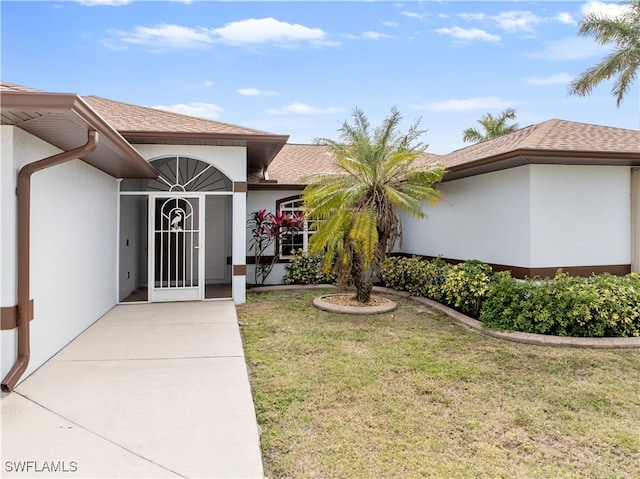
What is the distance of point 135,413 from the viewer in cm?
392

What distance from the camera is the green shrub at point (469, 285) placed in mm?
8109

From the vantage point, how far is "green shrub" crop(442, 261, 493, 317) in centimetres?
811

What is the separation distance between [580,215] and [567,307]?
89.7 inches

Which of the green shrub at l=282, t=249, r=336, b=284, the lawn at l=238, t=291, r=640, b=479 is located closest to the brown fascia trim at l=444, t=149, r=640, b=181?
the lawn at l=238, t=291, r=640, b=479

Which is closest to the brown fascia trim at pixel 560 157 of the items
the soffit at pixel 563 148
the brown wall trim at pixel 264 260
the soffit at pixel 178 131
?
the soffit at pixel 563 148

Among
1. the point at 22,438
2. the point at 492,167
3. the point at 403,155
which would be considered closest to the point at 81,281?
the point at 22,438

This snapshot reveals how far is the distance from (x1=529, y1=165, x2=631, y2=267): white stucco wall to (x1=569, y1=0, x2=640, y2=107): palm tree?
10.3 m

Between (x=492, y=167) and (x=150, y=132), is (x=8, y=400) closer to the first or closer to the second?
(x=150, y=132)

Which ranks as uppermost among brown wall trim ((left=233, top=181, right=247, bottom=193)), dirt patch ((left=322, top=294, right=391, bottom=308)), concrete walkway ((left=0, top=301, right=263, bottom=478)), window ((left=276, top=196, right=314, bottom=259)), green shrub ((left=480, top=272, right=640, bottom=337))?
brown wall trim ((left=233, top=181, right=247, bottom=193))

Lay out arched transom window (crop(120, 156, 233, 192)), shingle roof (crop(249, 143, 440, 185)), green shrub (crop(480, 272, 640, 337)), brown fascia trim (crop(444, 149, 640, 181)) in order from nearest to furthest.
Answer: green shrub (crop(480, 272, 640, 337)), brown fascia trim (crop(444, 149, 640, 181)), arched transom window (crop(120, 156, 233, 192)), shingle roof (crop(249, 143, 440, 185))

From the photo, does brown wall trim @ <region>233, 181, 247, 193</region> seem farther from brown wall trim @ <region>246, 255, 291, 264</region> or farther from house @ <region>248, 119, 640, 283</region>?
house @ <region>248, 119, 640, 283</region>

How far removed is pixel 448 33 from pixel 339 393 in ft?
42.2

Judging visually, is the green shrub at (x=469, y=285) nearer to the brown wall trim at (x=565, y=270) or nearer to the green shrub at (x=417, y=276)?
the brown wall trim at (x=565, y=270)

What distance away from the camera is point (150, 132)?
8.55 metres
